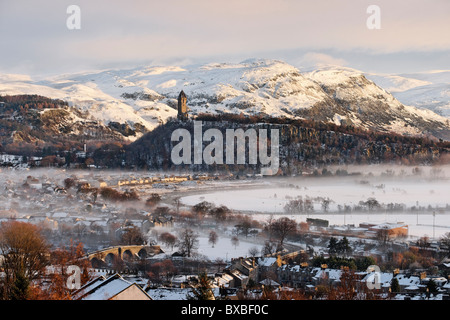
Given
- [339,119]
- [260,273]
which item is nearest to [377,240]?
[260,273]

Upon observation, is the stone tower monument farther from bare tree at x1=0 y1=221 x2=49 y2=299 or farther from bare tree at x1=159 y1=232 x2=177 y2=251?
bare tree at x1=0 y1=221 x2=49 y2=299

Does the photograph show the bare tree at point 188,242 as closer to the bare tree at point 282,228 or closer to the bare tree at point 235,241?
the bare tree at point 235,241

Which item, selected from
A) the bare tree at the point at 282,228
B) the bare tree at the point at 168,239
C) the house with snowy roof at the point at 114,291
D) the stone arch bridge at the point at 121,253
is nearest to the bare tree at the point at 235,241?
the bare tree at the point at 282,228

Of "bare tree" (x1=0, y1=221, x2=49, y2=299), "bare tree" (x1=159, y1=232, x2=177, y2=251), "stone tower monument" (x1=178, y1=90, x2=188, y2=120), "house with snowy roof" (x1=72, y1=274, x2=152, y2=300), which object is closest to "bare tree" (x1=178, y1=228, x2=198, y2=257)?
"bare tree" (x1=159, y1=232, x2=177, y2=251)

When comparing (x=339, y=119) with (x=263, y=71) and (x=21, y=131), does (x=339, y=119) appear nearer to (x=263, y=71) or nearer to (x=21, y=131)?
(x=263, y=71)

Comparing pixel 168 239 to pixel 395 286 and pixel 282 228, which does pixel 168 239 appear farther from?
pixel 395 286

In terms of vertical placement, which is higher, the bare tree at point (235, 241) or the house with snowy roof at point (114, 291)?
the house with snowy roof at point (114, 291)

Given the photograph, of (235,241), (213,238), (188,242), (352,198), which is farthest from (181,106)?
(188,242)
